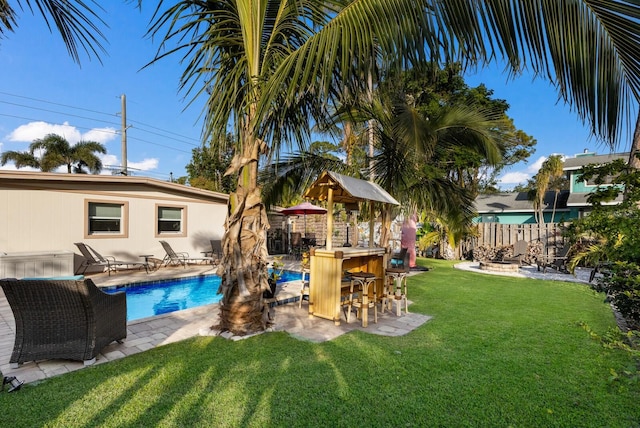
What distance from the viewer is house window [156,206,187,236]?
12.1m

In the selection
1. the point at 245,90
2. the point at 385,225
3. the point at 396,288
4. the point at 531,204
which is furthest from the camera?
the point at 531,204

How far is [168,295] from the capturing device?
29.1ft

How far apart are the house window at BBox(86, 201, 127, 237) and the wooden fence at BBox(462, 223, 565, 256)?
14.8m

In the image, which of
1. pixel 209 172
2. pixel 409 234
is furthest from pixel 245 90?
pixel 209 172

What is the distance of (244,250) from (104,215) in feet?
28.1

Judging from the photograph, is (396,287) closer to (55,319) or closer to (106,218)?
(55,319)

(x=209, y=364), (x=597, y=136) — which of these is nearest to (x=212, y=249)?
(x=209, y=364)

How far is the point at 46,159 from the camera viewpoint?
84.0 ft

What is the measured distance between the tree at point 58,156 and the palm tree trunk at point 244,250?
2842cm

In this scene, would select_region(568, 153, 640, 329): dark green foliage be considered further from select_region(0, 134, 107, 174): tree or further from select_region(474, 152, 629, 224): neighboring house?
select_region(0, 134, 107, 174): tree

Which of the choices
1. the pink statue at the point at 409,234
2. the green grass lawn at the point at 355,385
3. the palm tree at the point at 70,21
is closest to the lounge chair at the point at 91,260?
the green grass lawn at the point at 355,385

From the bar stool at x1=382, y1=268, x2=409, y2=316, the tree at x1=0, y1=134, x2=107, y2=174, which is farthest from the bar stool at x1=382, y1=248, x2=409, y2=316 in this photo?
the tree at x1=0, y1=134, x2=107, y2=174

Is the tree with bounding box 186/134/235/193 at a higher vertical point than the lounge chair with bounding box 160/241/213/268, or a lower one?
higher

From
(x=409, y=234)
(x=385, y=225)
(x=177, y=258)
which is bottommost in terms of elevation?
(x=177, y=258)
